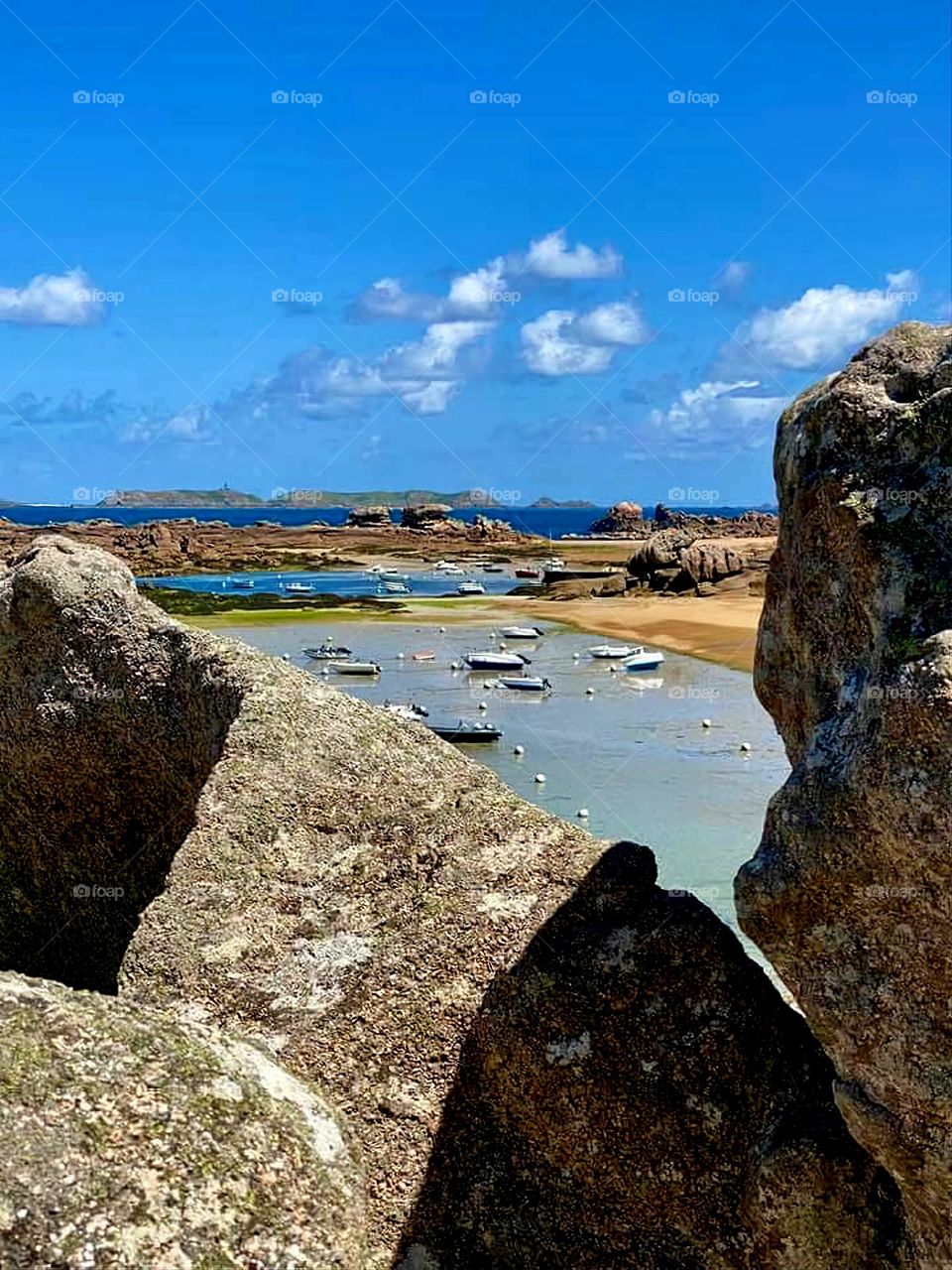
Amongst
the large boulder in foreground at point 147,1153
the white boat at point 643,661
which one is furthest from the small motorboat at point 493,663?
the large boulder in foreground at point 147,1153

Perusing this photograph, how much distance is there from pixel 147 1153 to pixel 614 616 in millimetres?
54193

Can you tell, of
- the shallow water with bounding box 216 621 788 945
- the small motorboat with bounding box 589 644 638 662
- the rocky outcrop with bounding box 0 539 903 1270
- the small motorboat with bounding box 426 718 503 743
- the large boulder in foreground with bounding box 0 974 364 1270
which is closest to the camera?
the large boulder in foreground with bounding box 0 974 364 1270

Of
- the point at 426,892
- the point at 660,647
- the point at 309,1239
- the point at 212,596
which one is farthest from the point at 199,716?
the point at 212,596

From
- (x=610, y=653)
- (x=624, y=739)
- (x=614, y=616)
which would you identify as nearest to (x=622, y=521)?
(x=614, y=616)

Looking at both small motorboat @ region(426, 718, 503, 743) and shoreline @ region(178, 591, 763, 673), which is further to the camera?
shoreline @ region(178, 591, 763, 673)

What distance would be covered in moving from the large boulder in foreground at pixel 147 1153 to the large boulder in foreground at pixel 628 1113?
1007 millimetres

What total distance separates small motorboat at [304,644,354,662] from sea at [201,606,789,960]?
2.53ft

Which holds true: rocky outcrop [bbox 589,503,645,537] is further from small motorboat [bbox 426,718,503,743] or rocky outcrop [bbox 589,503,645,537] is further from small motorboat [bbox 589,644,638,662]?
small motorboat [bbox 426,718,503,743]

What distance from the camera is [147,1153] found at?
453 cm

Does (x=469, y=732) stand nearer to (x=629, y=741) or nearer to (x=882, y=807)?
(x=629, y=741)

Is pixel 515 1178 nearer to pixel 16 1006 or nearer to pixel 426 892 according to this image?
pixel 426 892

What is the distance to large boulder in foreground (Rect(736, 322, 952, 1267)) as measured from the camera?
4.63m

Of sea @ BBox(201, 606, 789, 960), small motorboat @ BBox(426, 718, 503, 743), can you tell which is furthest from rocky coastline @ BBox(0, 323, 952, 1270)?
small motorboat @ BBox(426, 718, 503, 743)

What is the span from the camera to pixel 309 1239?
4891 millimetres
